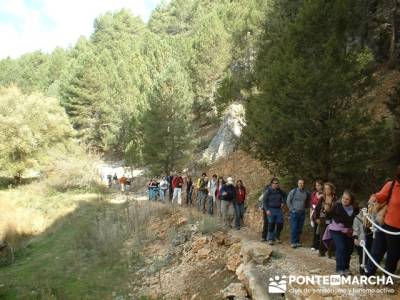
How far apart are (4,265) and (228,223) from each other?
358 inches

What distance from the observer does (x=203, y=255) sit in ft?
39.6

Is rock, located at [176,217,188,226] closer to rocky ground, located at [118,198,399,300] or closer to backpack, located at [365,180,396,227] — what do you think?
rocky ground, located at [118,198,399,300]

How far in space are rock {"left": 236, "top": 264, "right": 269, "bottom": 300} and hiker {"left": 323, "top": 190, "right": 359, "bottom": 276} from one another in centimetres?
143

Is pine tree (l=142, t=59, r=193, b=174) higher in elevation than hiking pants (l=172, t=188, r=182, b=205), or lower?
higher

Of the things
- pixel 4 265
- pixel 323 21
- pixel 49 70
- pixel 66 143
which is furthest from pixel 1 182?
pixel 49 70

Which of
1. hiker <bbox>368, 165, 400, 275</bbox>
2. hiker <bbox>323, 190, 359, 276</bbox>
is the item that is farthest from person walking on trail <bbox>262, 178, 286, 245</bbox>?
hiker <bbox>368, 165, 400, 275</bbox>

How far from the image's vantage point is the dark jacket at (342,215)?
23.6ft

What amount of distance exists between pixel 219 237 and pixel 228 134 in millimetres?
17229

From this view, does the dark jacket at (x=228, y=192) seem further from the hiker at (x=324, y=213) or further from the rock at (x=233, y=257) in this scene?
the hiker at (x=324, y=213)

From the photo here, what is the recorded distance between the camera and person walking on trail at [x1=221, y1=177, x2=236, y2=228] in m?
13.2

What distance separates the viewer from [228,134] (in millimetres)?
29234

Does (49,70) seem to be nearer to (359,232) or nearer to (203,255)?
(203,255)

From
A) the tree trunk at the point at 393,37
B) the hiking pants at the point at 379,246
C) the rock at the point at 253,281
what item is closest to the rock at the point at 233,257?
the rock at the point at 253,281

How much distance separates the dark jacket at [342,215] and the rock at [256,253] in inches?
88.3
